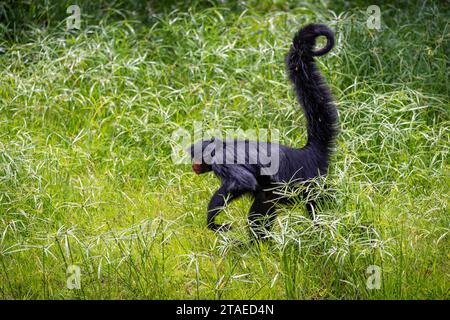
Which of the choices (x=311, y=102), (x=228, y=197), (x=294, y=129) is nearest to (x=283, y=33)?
(x=294, y=129)

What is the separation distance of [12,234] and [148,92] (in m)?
2.03

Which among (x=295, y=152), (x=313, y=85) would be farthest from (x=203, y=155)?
(x=313, y=85)

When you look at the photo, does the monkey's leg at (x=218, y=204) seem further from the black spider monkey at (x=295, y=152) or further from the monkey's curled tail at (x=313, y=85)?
the monkey's curled tail at (x=313, y=85)

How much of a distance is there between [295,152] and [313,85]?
43 centimetres

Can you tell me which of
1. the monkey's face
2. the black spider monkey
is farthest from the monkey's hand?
the monkey's face

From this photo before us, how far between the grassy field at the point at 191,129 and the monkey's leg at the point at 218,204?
122 millimetres

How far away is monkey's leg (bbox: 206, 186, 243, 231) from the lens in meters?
4.27

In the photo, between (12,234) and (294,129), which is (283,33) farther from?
(12,234)

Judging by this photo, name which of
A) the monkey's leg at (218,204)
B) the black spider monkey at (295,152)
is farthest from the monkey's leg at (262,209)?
the monkey's leg at (218,204)

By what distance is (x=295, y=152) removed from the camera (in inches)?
176

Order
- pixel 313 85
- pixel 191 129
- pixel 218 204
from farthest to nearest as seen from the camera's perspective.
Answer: pixel 191 129 < pixel 313 85 < pixel 218 204

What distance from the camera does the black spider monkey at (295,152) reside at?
4316 mm

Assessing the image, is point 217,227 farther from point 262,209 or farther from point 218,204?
point 262,209

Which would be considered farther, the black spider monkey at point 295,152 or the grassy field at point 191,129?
the black spider monkey at point 295,152
